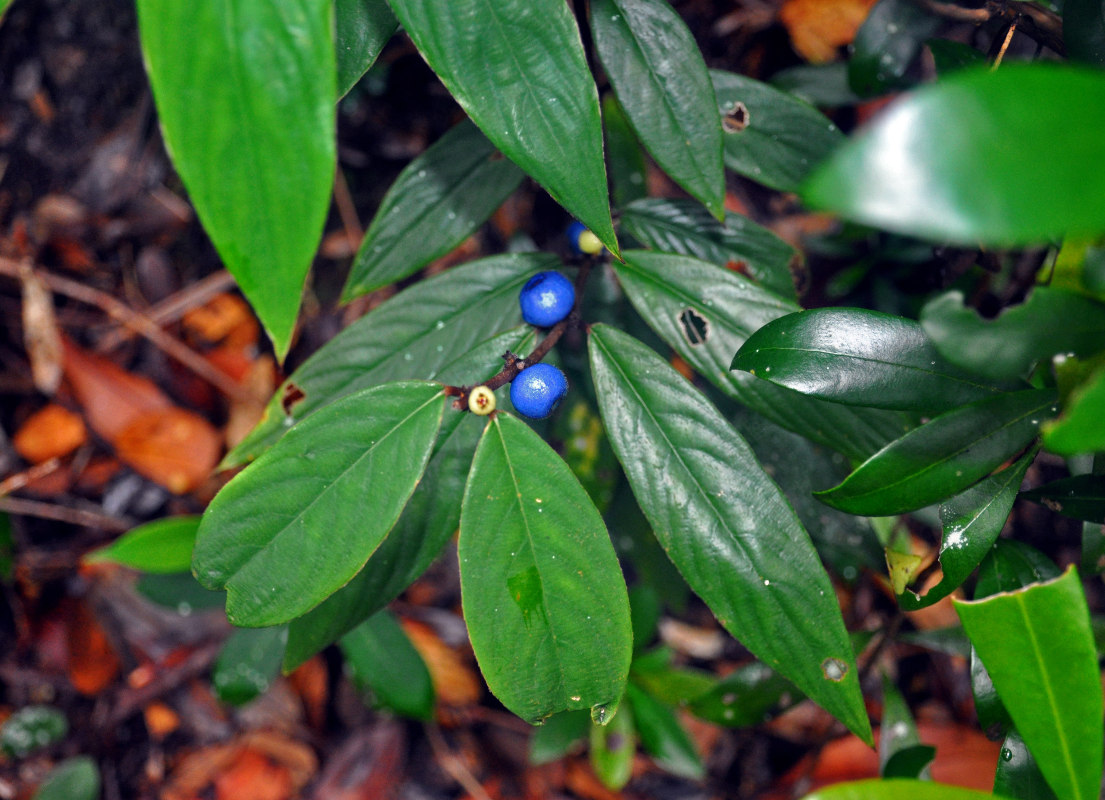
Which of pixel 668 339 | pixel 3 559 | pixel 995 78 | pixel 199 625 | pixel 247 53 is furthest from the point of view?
pixel 199 625

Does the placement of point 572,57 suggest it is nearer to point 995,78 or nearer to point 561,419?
point 995,78

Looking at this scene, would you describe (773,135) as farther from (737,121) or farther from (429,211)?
(429,211)

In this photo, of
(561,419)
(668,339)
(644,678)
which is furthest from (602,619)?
(644,678)

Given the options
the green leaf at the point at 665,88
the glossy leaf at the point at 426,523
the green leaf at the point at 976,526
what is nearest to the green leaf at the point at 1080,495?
the green leaf at the point at 976,526

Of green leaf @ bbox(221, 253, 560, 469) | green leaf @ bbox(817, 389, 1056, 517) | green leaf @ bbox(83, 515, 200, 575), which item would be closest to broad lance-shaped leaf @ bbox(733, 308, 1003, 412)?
green leaf @ bbox(817, 389, 1056, 517)

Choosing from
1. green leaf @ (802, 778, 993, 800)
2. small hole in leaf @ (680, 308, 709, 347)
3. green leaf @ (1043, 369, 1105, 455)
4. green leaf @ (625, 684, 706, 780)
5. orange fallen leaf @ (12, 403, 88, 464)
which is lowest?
green leaf @ (625, 684, 706, 780)

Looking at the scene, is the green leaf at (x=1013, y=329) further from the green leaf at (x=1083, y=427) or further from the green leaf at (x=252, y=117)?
the green leaf at (x=252, y=117)

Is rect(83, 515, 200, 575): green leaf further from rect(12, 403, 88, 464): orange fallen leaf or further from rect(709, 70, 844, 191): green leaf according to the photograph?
rect(709, 70, 844, 191): green leaf

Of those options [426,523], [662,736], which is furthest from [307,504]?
[662,736]
